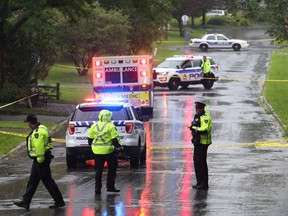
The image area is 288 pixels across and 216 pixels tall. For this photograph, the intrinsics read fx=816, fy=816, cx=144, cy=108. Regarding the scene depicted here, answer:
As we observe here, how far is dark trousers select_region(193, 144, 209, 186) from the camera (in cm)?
1602

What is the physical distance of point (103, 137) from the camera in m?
15.5

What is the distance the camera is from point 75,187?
16531mm

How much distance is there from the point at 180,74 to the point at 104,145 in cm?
3074

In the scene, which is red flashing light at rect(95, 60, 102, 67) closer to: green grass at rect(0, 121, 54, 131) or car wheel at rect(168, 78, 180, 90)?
green grass at rect(0, 121, 54, 131)

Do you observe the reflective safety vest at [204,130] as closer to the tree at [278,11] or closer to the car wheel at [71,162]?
the tree at [278,11]

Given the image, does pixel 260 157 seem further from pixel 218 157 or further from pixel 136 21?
pixel 136 21

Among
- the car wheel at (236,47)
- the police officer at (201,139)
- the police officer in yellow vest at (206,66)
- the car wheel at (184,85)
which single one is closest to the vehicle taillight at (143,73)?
the police officer in yellow vest at (206,66)

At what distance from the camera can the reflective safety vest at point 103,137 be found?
15.5 m

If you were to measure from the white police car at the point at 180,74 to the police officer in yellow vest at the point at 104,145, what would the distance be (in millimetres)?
29876

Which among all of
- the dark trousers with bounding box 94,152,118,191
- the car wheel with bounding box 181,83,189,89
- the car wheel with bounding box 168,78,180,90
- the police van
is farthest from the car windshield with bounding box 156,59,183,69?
the dark trousers with bounding box 94,152,118,191

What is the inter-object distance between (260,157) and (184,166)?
257 cm

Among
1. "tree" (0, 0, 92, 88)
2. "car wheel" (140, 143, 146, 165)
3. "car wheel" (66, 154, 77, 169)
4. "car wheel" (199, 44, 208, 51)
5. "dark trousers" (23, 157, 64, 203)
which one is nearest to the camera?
"dark trousers" (23, 157, 64, 203)

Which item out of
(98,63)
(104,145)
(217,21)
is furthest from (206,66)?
(217,21)

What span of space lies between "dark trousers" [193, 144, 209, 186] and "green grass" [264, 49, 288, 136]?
36.8 ft
